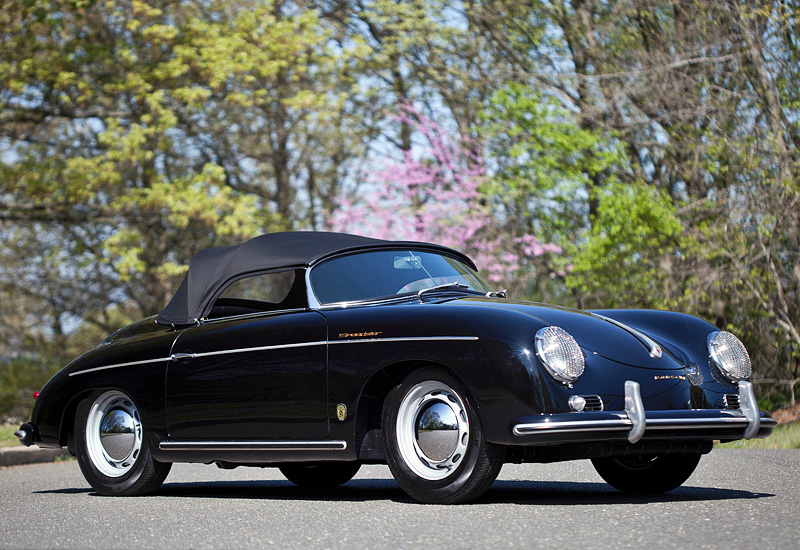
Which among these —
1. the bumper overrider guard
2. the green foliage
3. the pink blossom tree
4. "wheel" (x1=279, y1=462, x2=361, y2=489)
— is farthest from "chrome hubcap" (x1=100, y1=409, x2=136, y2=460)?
the pink blossom tree

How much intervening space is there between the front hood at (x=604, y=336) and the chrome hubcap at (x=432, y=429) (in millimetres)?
571

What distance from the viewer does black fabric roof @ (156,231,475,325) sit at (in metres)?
6.35

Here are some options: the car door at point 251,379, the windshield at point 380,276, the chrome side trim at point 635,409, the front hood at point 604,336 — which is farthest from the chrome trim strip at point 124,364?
the chrome side trim at point 635,409

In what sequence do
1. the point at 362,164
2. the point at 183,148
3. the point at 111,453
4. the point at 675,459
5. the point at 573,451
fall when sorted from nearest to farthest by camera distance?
the point at 573,451
the point at 675,459
the point at 111,453
the point at 183,148
the point at 362,164

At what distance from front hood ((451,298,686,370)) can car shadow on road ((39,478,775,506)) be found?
81 cm

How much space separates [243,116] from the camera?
2694 centimetres

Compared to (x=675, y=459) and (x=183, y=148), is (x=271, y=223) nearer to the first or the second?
(x=183, y=148)

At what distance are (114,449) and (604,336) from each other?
3596 millimetres

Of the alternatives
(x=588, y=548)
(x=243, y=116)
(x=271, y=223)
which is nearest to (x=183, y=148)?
(x=243, y=116)

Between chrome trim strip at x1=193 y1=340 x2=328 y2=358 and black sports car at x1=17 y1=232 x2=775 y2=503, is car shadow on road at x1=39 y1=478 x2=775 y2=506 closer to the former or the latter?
black sports car at x1=17 y1=232 x2=775 y2=503

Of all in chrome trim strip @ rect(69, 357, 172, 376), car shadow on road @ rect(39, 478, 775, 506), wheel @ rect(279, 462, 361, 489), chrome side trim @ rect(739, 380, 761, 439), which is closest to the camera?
chrome side trim @ rect(739, 380, 761, 439)

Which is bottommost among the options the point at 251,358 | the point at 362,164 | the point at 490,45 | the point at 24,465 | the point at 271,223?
the point at 24,465

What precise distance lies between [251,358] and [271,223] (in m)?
18.6

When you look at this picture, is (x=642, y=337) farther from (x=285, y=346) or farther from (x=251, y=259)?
(x=251, y=259)
